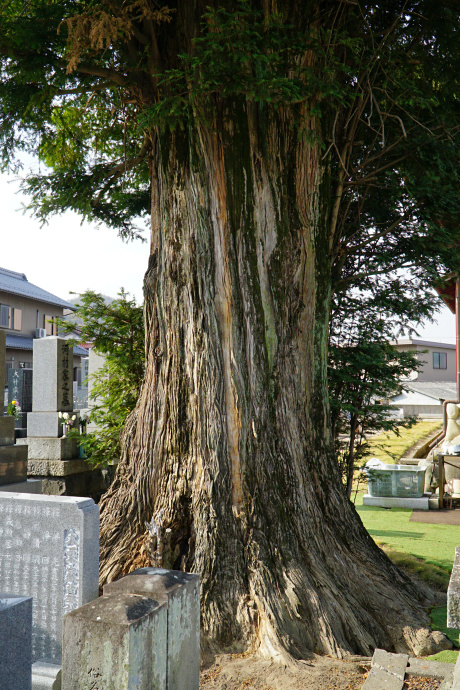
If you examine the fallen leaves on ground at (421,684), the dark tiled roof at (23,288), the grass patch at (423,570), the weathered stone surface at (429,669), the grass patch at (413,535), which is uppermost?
the dark tiled roof at (23,288)

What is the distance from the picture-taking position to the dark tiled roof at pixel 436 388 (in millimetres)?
27931

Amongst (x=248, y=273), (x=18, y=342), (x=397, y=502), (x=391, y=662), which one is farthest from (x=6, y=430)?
(x=18, y=342)

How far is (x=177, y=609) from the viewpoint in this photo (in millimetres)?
2990

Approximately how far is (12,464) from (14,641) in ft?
13.1

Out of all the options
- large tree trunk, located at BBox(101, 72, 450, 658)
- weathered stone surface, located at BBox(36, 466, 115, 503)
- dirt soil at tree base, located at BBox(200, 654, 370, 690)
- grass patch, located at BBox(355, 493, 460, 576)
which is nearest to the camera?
dirt soil at tree base, located at BBox(200, 654, 370, 690)

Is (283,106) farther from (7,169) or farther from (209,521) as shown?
(209,521)

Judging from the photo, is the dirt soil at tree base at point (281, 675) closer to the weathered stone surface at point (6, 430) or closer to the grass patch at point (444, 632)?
the grass patch at point (444, 632)

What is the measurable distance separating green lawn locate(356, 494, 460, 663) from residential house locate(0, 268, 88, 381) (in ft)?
57.1

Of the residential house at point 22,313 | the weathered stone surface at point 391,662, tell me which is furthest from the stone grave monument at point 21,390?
the weathered stone surface at point 391,662

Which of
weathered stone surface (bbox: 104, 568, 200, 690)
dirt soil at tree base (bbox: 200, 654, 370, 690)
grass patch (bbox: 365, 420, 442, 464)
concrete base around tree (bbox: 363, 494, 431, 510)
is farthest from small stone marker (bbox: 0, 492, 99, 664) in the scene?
grass patch (bbox: 365, 420, 442, 464)

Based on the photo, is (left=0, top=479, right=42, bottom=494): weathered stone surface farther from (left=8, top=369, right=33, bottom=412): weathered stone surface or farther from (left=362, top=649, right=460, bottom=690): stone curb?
(left=8, top=369, right=33, bottom=412): weathered stone surface

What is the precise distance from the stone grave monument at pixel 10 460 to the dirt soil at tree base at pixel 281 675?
3.41m

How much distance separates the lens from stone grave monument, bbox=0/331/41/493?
6.32 m

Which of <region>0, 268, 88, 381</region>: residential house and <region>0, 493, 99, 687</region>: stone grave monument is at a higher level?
<region>0, 268, 88, 381</region>: residential house
